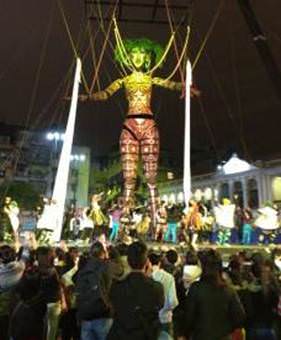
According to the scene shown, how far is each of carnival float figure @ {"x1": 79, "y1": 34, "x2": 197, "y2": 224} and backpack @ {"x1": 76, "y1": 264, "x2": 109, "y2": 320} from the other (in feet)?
22.2

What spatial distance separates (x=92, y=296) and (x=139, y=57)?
7.49 metres

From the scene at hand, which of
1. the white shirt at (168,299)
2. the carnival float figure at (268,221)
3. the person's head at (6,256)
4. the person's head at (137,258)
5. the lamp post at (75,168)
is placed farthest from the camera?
the lamp post at (75,168)

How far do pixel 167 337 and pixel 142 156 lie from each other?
6948mm

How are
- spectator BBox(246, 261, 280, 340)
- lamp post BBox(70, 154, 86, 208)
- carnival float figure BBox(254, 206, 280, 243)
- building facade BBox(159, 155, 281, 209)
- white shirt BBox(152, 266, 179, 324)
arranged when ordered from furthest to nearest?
lamp post BBox(70, 154, 86, 208) < building facade BBox(159, 155, 281, 209) < carnival float figure BBox(254, 206, 280, 243) < white shirt BBox(152, 266, 179, 324) < spectator BBox(246, 261, 280, 340)

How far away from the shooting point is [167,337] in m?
3.69

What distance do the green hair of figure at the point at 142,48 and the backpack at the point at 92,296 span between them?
291 inches

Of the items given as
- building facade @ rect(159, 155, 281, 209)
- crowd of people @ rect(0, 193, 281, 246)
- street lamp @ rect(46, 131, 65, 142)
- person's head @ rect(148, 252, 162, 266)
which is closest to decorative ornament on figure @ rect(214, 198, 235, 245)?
crowd of people @ rect(0, 193, 281, 246)

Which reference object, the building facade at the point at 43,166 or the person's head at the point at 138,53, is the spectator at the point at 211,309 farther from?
the building facade at the point at 43,166

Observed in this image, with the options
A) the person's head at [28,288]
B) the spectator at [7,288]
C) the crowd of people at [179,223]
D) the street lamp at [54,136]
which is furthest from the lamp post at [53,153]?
the person's head at [28,288]

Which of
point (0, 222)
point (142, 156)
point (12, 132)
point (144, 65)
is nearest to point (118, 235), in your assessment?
point (142, 156)

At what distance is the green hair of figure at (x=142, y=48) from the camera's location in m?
10.1

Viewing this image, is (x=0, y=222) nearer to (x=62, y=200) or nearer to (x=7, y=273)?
(x=62, y=200)

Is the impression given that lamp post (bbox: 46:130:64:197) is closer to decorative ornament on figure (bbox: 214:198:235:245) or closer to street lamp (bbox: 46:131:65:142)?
street lamp (bbox: 46:131:65:142)

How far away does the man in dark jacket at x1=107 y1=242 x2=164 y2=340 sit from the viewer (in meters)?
2.69
